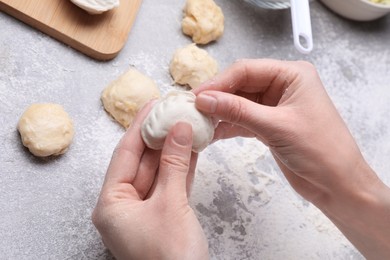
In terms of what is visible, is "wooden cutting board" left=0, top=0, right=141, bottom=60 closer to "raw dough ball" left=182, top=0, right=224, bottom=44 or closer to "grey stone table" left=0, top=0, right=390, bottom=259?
"grey stone table" left=0, top=0, right=390, bottom=259

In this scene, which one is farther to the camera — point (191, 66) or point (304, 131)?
point (191, 66)

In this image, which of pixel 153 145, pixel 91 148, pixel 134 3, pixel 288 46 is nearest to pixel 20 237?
pixel 91 148

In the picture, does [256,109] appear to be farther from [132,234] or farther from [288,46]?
[288,46]

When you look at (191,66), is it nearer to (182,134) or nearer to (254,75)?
(254,75)

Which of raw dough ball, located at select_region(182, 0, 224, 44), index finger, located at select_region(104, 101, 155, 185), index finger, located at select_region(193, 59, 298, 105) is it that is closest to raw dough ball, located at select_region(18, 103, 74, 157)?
index finger, located at select_region(104, 101, 155, 185)

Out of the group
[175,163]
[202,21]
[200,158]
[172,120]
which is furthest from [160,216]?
[202,21]

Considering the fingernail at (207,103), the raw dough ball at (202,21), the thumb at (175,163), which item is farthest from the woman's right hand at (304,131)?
the raw dough ball at (202,21)

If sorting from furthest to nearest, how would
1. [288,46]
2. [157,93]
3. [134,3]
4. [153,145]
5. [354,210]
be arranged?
[288,46]
[134,3]
[157,93]
[354,210]
[153,145]
